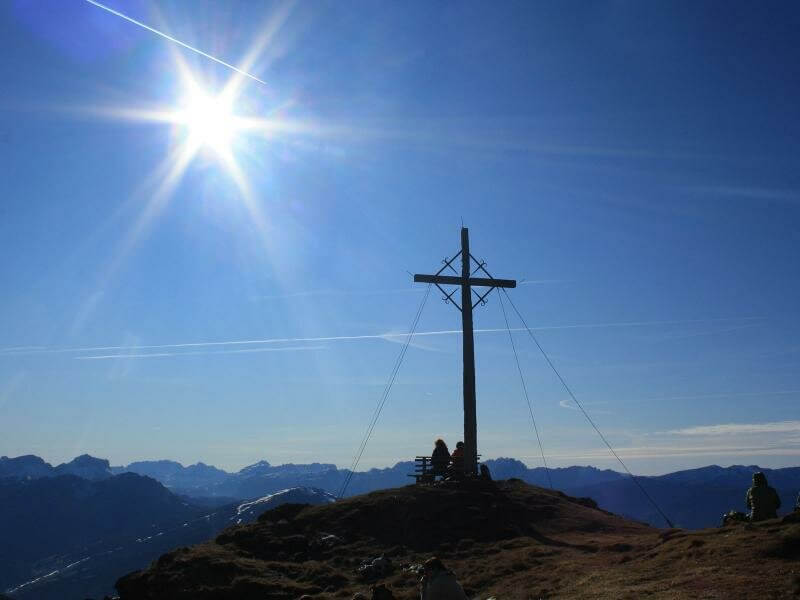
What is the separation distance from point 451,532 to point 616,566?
9.17 metres

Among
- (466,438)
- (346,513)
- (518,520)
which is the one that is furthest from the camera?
(466,438)

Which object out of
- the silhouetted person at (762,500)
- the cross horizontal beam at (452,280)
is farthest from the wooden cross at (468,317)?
the silhouetted person at (762,500)

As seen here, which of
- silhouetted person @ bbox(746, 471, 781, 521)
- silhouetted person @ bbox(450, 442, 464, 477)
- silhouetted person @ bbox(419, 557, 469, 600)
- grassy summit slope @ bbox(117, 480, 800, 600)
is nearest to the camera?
silhouetted person @ bbox(419, 557, 469, 600)

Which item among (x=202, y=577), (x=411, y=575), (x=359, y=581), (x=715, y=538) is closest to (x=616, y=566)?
(x=715, y=538)

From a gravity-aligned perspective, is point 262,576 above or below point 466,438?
below

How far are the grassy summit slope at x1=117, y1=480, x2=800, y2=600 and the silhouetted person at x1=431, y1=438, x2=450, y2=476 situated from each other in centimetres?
255

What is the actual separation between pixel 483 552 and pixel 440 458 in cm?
1158

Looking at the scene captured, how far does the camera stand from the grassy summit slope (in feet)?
49.0

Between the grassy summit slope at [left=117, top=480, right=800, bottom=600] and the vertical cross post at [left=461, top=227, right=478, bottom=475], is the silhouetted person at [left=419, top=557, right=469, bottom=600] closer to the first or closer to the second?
the grassy summit slope at [left=117, top=480, right=800, bottom=600]

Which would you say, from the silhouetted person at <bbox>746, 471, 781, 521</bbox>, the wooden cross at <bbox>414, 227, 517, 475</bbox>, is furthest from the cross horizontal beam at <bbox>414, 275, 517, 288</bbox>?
the silhouetted person at <bbox>746, 471, 781, 521</bbox>

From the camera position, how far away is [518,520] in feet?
90.4

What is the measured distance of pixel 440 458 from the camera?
34.7 metres

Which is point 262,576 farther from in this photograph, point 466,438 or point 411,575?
point 466,438

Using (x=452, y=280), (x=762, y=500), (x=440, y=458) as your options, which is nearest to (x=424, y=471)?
(x=440, y=458)
